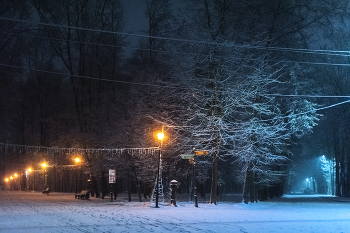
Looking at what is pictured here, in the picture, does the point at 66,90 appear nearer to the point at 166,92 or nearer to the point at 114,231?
the point at 166,92

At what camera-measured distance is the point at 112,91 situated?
140 ft

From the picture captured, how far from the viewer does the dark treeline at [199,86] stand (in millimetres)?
28531

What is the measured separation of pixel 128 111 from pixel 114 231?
23276 millimetres

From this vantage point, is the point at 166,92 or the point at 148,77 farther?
the point at 148,77

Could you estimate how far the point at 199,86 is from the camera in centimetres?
2891

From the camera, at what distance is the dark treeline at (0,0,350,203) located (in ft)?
93.6

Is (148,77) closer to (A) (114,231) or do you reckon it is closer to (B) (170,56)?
(B) (170,56)

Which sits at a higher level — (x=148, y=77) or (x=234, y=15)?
(x=234, y=15)

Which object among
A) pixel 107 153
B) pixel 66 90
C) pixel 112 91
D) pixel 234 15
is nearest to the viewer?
pixel 234 15

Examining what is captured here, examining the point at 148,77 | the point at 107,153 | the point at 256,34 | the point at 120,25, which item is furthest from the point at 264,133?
the point at 120,25

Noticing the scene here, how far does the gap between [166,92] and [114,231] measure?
18438 mm

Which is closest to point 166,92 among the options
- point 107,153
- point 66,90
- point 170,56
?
point 170,56

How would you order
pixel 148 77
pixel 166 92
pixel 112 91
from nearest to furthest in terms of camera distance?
pixel 166 92 < pixel 148 77 < pixel 112 91

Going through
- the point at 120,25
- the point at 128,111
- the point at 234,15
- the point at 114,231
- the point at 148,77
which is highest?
the point at 120,25
